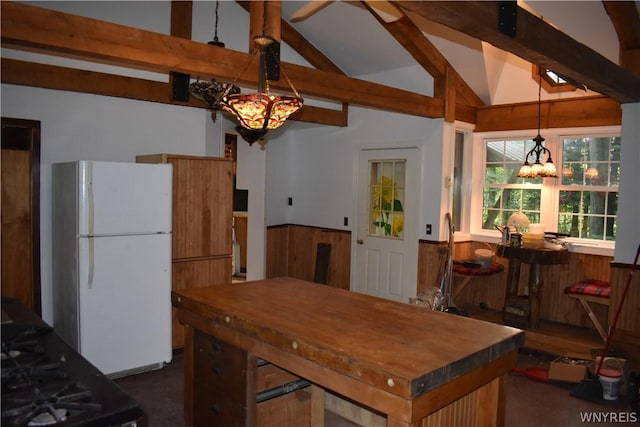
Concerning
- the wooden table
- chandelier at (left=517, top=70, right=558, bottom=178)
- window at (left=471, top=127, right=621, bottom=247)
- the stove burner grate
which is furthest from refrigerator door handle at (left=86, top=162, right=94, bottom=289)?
window at (left=471, top=127, right=621, bottom=247)

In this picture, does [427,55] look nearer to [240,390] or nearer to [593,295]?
[593,295]

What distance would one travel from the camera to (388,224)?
5.78 meters

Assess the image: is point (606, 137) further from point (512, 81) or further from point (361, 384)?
point (361, 384)

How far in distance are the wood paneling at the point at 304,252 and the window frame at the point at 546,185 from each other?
157 cm

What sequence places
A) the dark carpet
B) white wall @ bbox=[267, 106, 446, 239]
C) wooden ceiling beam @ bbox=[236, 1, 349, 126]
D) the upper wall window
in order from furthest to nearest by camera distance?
wooden ceiling beam @ bbox=[236, 1, 349, 126], white wall @ bbox=[267, 106, 446, 239], the upper wall window, the dark carpet

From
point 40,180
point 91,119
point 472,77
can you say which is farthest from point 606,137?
point 40,180

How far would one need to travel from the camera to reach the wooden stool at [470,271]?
4844 mm

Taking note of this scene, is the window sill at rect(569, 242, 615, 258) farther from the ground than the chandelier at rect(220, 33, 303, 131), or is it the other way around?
the chandelier at rect(220, 33, 303, 131)

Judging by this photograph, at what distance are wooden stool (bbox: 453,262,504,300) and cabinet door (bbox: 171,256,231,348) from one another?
227 cm

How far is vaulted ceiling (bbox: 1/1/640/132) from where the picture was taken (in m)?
2.53

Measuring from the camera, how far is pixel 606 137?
183 inches

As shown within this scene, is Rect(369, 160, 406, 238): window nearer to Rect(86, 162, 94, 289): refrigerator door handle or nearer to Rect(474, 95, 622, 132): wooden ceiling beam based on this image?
Rect(474, 95, 622, 132): wooden ceiling beam

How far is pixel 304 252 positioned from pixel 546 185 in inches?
125

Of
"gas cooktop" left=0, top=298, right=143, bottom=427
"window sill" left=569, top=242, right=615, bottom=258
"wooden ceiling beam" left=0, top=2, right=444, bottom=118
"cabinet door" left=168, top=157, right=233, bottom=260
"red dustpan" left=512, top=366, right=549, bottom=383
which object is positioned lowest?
"red dustpan" left=512, top=366, right=549, bottom=383
